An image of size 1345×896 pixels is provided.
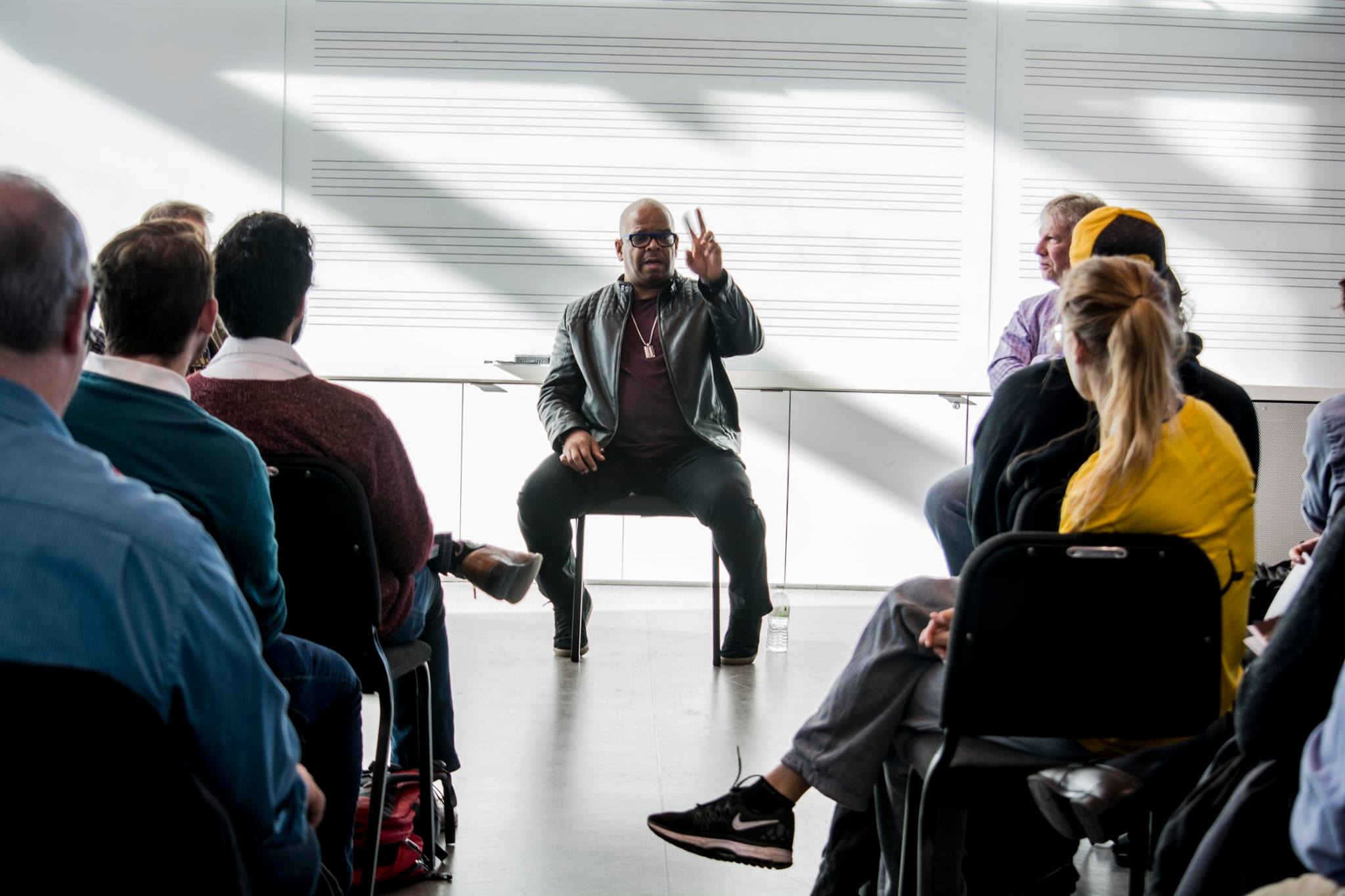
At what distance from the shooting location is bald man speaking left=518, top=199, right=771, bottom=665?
163 inches

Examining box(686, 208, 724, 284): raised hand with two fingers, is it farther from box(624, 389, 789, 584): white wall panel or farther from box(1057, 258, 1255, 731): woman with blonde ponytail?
box(1057, 258, 1255, 731): woman with blonde ponytail

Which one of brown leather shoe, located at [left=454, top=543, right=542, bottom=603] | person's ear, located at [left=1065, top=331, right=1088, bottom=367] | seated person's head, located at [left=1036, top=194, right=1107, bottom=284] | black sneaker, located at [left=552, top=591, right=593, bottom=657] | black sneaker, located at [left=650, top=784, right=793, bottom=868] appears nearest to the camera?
person's ear, located at [left=1065, top=331, right=1088, bottom=367]

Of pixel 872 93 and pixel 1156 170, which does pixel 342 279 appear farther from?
pixel 1156 170

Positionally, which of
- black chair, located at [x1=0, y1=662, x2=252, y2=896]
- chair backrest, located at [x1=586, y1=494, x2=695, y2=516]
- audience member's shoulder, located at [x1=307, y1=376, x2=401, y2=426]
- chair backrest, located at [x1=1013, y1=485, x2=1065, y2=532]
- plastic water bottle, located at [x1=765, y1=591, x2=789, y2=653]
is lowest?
plastic water bottle, located at [x1=765, y1=591, x2=789, y2=653]

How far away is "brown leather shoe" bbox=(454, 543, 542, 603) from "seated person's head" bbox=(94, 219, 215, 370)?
85cm

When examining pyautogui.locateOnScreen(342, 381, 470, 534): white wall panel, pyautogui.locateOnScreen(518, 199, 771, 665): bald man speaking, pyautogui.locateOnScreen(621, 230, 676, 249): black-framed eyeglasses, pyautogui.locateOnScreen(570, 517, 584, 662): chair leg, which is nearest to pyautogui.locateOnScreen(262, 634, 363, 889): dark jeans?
pyautogui.locateOnScreen(570, 517, 584, 662): chair leg

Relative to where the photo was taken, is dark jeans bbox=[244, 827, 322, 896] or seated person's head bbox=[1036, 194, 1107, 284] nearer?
dark jeans bbox=[244, 827, 322, 896]

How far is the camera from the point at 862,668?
203 centimetres

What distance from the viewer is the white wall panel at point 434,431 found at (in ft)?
18.0

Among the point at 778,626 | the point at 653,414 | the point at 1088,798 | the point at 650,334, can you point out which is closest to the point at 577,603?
the point at 653,414

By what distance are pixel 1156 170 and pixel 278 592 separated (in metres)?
4.76

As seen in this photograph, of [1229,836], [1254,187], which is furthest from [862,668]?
[1254,187]

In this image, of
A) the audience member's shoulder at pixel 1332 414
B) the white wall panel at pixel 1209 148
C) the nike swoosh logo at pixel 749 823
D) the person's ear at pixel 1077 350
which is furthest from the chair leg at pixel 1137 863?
the white wall panel at pixel 1209 148

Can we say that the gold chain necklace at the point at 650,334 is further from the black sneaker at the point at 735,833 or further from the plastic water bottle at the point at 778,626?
the black sneaker at the point at 735,833
